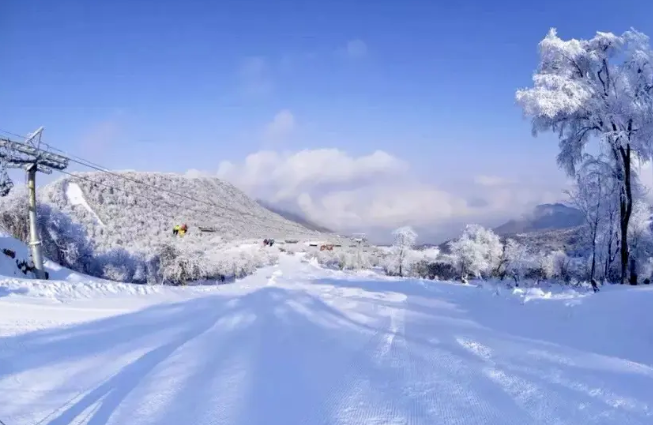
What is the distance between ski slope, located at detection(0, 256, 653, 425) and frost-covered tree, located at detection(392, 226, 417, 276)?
52.4 meters

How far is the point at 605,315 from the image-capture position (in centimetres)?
610

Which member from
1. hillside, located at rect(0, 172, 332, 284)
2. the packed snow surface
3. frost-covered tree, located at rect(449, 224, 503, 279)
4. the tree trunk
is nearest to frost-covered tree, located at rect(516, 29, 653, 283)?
the tree trunk

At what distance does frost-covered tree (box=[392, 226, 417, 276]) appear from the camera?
6028 centimetres

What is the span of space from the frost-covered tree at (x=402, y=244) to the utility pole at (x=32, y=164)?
156 feet

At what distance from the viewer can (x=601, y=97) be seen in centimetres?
1141

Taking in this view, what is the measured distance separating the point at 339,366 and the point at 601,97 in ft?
36.8

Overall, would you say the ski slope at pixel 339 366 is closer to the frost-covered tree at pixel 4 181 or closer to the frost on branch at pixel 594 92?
the frost on branch at pixel 594 92

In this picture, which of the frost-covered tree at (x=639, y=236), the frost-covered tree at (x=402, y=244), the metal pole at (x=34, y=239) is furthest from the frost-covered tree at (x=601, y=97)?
the frost-covered tree at (x=402, y=244)

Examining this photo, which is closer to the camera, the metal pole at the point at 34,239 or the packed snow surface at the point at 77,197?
the metal pole at the point at 34,239

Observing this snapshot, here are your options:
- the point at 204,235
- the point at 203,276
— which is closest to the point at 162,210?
the point at 204,235

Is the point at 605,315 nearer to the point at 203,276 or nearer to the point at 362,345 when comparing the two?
the point at 362,345

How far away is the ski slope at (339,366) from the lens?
3.62 metres

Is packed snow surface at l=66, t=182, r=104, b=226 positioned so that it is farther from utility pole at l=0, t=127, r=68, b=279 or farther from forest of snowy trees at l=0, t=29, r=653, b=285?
utility pole at l=0, t=127, r=68, b=279

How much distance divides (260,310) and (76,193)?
254 feet
